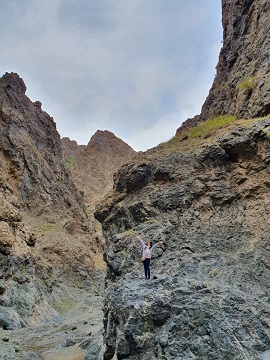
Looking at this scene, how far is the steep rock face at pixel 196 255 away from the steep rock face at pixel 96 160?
315 feet

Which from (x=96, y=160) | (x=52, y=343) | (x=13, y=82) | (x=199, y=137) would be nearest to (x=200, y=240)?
(x=199, y=137)

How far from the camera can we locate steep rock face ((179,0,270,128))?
19.6m

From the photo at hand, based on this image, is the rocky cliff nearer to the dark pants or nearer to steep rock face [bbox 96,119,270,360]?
steep rock face [bbox 96,119,270,360]

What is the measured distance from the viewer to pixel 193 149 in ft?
61.6

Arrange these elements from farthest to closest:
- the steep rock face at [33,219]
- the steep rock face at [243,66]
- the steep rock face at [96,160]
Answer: the steep rock face at [96,160] < the steep rock face at [33,219] < the steep rock face at [243,66]

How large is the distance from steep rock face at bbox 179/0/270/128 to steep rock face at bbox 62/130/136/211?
86.4m

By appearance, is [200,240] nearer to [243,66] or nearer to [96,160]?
[243,66]

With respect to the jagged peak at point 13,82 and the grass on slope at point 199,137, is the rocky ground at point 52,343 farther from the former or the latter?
the jagged peak at point 13,82

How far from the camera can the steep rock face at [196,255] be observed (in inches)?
426

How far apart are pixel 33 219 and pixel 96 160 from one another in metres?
82.2

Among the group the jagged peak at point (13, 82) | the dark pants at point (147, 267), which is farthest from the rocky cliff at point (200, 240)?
the jagged peak at point (13, 82)

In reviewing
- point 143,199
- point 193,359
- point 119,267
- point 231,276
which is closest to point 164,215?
point 143,199

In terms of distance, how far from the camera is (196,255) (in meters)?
14.3

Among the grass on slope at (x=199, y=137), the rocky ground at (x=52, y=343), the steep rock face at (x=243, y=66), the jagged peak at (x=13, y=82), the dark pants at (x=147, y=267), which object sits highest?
the jagged peak at (x=13, y=82)
